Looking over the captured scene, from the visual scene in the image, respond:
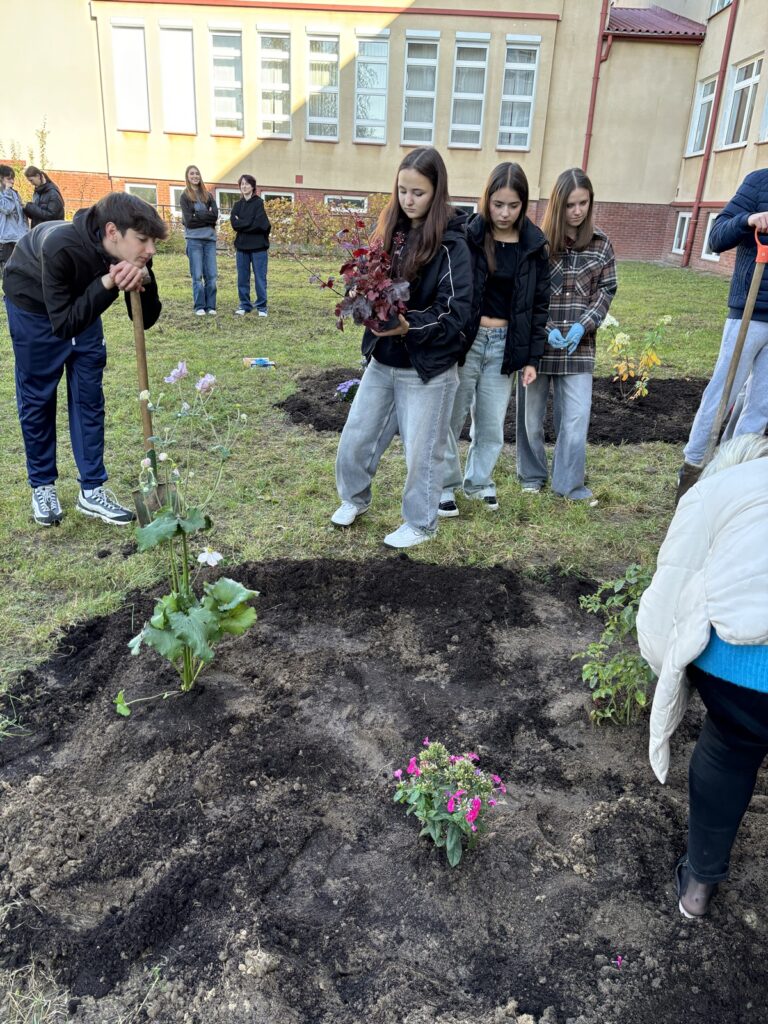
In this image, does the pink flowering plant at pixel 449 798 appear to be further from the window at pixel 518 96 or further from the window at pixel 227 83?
the window at pixel 227 83

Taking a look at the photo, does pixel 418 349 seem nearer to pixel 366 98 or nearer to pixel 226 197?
pixel 366 98

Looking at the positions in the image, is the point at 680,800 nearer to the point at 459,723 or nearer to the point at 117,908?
the point at 459,723

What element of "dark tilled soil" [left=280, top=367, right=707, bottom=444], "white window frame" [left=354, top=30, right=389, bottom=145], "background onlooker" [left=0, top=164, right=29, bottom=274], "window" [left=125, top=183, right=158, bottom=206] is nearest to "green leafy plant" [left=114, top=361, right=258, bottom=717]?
"dark tilled soil" [left=280, top=367, right=707, bottom=444]

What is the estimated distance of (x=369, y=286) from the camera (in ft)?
11.1

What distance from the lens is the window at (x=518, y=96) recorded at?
17984 mm

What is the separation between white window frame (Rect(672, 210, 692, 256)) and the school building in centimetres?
7

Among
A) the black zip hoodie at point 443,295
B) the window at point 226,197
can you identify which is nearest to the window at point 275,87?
the window at point 226,197

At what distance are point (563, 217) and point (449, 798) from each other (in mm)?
3215

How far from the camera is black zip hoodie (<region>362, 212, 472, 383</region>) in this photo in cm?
355

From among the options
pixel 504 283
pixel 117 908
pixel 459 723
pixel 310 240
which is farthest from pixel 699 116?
pixel 117 908

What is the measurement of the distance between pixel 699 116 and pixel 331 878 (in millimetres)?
19734

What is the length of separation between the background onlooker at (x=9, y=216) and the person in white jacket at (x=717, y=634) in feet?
35.0

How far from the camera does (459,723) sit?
2789 mm

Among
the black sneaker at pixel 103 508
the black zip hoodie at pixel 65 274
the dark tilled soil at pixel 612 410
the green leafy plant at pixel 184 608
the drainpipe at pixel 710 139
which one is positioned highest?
the drainpipe at pixel 710 139
